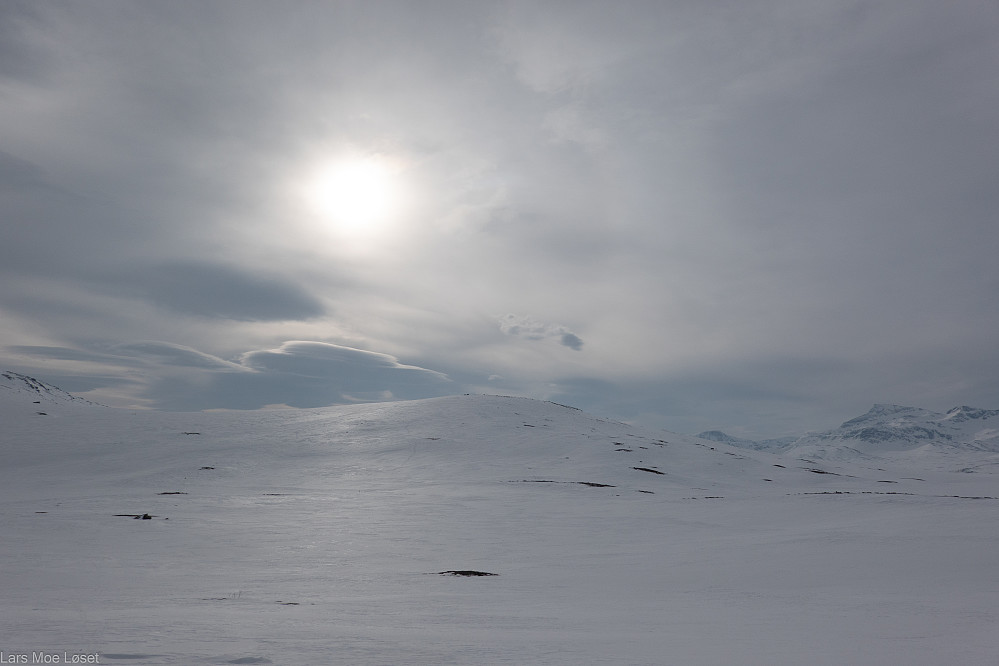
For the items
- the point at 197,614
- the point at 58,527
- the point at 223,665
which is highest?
the point at 223,665

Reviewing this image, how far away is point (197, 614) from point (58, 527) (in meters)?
13.6

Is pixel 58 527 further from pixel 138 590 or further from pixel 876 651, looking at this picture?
pixel 876 651

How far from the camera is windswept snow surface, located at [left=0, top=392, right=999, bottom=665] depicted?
5.54 m

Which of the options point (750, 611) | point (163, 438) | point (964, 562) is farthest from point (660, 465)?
point (163, 438)

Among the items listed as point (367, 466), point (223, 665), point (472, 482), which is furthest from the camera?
point (367, 466)

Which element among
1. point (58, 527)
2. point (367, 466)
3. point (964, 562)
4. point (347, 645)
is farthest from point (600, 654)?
point (367, 466)

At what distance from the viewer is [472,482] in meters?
30.7

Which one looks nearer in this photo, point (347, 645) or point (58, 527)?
point (347, 645)

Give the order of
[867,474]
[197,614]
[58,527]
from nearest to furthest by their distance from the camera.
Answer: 1. [197,614]
2. [58,527]
3. [867,474]

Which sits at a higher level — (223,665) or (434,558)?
(223,665)

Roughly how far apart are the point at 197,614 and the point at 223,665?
2964 mm

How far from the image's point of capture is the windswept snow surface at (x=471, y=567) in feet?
18.2

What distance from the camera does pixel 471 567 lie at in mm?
12391

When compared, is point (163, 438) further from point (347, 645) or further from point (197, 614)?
point (347, 645)
